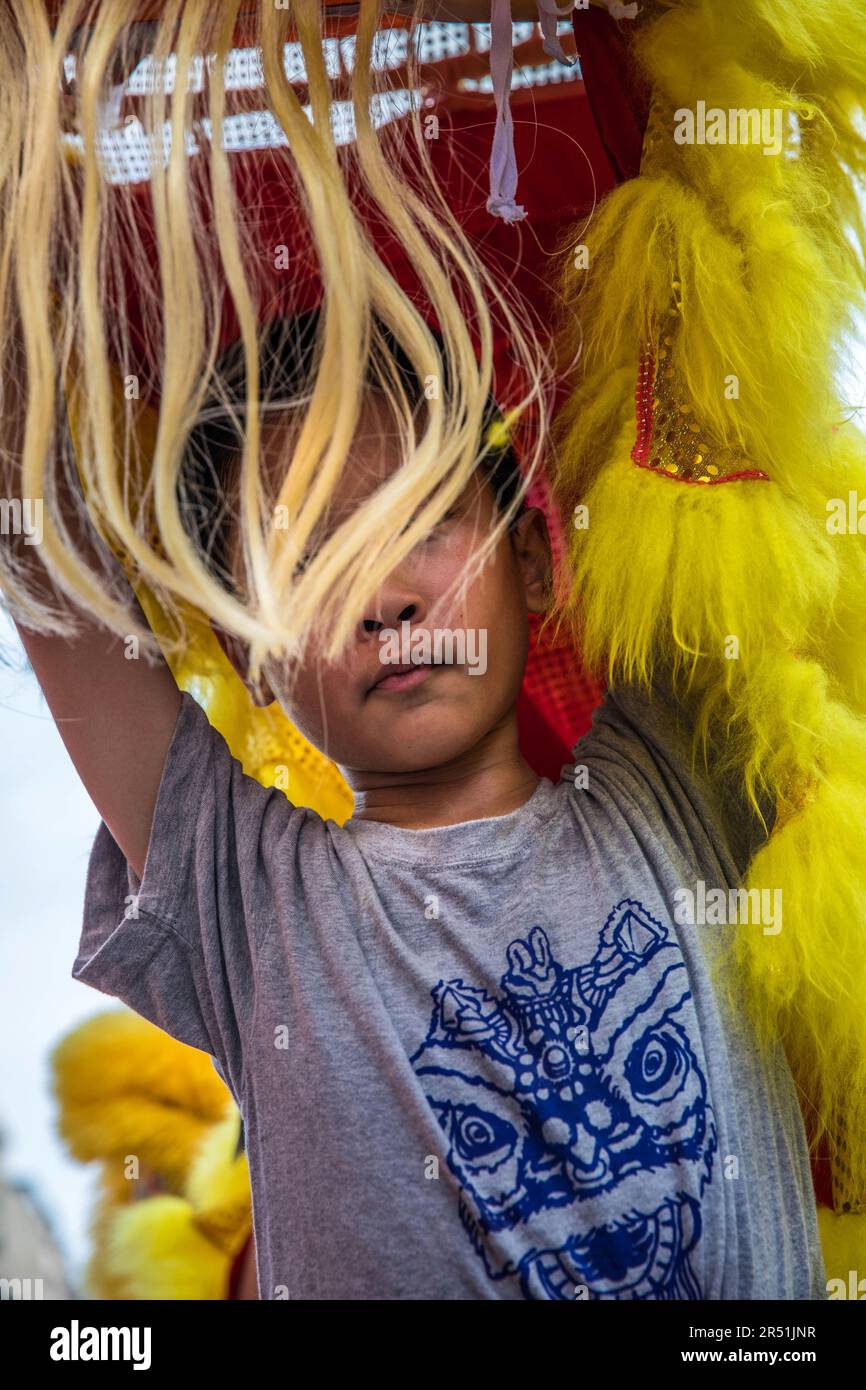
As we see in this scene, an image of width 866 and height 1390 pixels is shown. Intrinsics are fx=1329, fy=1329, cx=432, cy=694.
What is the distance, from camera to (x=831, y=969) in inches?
30.8

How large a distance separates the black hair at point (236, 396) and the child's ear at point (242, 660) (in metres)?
0.06

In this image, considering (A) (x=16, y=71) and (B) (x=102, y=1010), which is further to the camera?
(B) (x=102, y=1010)

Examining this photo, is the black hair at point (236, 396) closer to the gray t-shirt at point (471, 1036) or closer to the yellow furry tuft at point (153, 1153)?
the gray t-shirt at point (471, 1036)

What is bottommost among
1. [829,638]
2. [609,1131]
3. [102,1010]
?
[609,1131]

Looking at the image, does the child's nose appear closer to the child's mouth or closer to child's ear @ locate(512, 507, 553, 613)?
the child's mouth

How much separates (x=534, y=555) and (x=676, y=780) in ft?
0.66

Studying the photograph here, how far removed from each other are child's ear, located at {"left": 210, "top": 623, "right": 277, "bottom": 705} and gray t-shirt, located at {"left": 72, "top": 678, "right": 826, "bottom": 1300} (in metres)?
0.07

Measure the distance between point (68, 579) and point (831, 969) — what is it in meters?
0.49

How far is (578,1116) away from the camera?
76 centimetres
